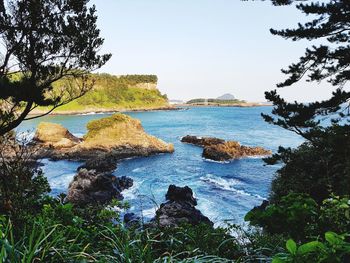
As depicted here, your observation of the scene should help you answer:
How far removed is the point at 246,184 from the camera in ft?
105

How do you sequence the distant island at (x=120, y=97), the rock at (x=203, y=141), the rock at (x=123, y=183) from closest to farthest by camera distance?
1. the rock at (x=123, y=183)
2. the rock at (x=203, y=141)
3. the distant island at (x=120, y=97)

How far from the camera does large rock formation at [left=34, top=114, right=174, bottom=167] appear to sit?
45.8 m

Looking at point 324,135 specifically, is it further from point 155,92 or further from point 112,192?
point 155,92

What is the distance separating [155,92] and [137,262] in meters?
170

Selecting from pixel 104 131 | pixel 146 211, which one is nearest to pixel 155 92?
pixel 104 131

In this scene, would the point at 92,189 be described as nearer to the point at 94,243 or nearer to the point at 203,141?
the point at 94,243

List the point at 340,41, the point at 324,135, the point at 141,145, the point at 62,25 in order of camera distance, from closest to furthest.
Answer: the point at 62,25, the point at 340,41, the point at 324,135, the point at 141,145

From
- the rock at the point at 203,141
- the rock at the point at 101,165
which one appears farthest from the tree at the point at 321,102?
the rock at the point at 203,141

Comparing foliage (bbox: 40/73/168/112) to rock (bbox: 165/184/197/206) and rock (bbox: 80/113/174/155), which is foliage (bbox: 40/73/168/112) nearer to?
rock (bbox: 80/113/174/155)

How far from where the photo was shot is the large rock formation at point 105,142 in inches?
1804

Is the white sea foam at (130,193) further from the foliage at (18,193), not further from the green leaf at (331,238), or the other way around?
the green leaf at (331,238)

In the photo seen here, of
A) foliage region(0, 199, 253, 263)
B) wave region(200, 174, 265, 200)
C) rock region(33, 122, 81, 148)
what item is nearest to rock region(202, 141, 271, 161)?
wave region(200, 174, 265, 200)

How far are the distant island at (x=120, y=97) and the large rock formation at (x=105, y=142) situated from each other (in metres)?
82.9

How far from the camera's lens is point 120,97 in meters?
151
